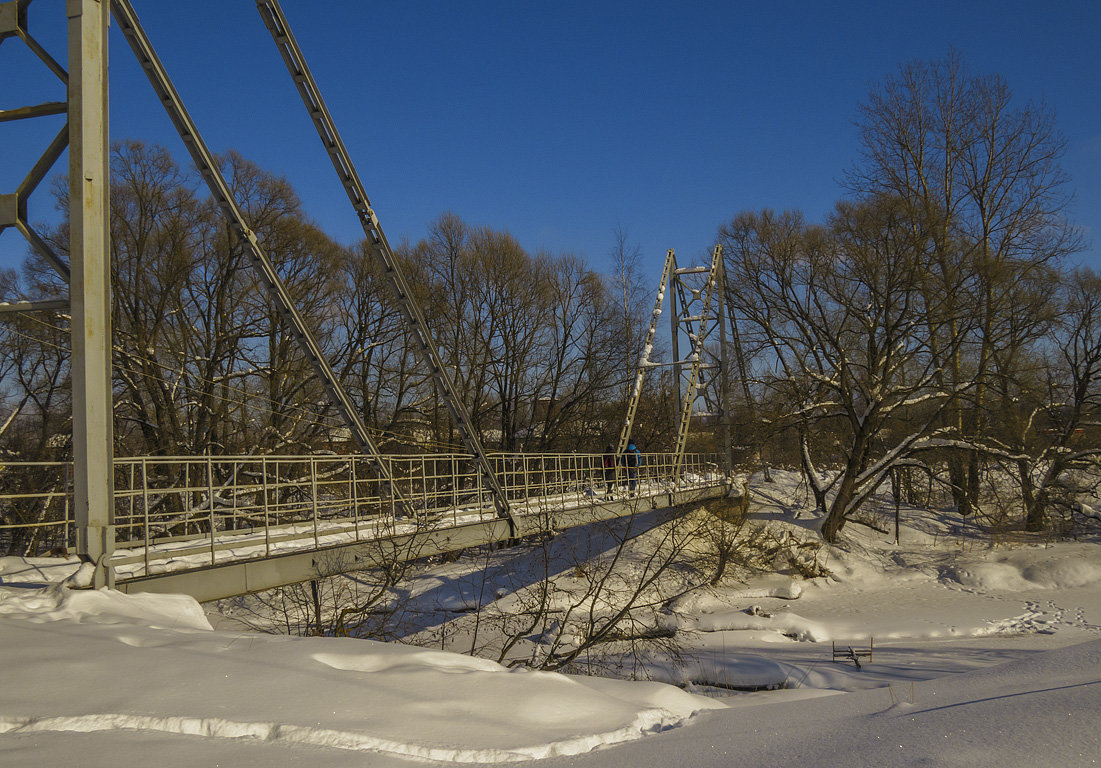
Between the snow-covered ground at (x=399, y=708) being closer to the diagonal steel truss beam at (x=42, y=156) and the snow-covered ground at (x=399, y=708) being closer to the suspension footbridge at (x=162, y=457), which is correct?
the suspension footbridge at (x=162, y=457)

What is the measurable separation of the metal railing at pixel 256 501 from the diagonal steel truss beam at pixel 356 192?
0.50 meters

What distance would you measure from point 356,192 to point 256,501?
47.6 feet

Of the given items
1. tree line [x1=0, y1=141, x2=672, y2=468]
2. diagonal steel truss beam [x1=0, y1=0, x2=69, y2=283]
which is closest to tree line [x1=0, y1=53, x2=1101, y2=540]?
tree line [x1=0, y1=141, x2=672, y2=468]

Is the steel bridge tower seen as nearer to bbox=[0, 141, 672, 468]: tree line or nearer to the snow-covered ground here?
the snow-covered ground

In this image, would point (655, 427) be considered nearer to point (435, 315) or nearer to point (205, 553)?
point (435, 315)

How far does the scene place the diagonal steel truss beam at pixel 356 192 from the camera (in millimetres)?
9143

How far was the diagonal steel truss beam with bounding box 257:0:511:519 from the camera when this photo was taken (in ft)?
30.0

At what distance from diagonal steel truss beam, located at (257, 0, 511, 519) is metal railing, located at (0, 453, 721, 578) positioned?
1.64ft

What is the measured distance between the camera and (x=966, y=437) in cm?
2022

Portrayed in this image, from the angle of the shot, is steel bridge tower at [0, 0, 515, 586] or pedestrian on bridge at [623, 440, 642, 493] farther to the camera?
pedestrian on bridge at [623, 440, 642, 493]

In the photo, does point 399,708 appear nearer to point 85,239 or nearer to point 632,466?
point 85,239

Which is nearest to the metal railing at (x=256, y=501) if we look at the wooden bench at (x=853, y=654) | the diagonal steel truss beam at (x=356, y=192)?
the diagonal steel truss beam at (x=356, y=192)

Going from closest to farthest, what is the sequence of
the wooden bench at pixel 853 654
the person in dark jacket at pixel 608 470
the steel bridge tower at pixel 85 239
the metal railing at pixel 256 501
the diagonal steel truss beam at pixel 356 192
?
the steel bridge tower at pixel 85 239 → the metal railing at pixel 256 501 → the diagonal steel truss beam at pixel 356 192 → the wooden bench at pixel 853 654 → the person in dark jacket at pixel 608 470

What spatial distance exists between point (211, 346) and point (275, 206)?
4.67 metres
